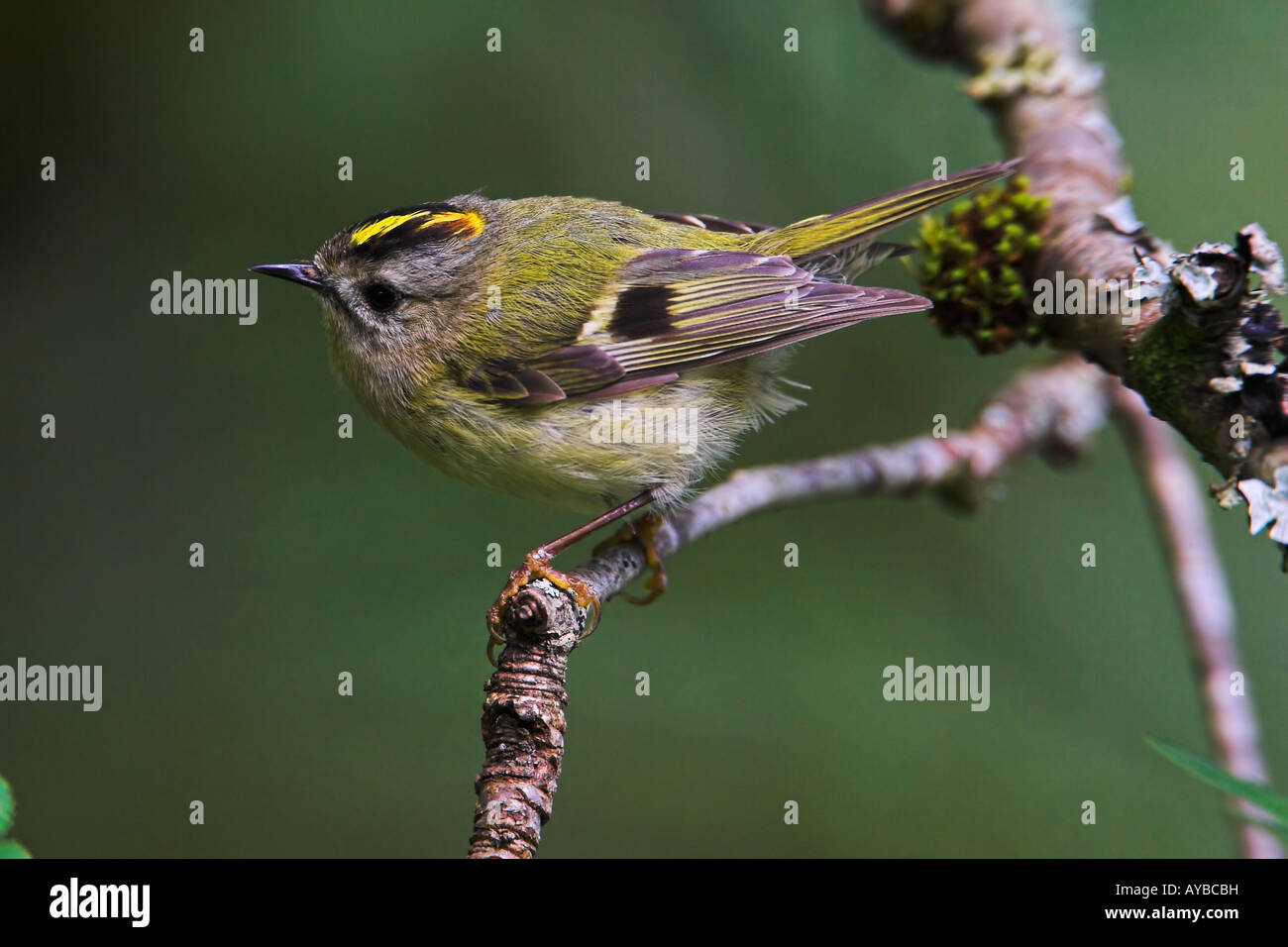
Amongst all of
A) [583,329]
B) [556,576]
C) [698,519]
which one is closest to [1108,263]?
[698,519]

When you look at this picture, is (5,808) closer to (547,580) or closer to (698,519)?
(547,580)

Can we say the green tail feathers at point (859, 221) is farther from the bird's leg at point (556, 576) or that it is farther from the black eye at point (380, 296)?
the black eye at point (380, 296)

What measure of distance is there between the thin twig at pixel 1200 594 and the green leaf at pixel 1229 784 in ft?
4.09

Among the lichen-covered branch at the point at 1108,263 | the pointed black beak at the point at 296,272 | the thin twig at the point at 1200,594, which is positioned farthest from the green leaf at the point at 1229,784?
the pointed black beak at the point at 296,272

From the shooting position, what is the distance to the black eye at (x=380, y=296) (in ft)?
10.6

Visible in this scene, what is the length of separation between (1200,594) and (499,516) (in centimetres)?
245

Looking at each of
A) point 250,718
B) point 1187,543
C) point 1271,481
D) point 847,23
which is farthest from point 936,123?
point 250,718

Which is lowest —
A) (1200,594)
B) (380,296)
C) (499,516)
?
(1200,594)

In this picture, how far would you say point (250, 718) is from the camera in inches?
163

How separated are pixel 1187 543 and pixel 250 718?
3145 mm

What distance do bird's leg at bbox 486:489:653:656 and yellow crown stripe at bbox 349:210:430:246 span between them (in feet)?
3.19

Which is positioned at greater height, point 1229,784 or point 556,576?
point 556,576

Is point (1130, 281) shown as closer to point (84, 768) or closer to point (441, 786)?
point (441, 786)

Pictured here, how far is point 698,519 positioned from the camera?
10.1 feet
